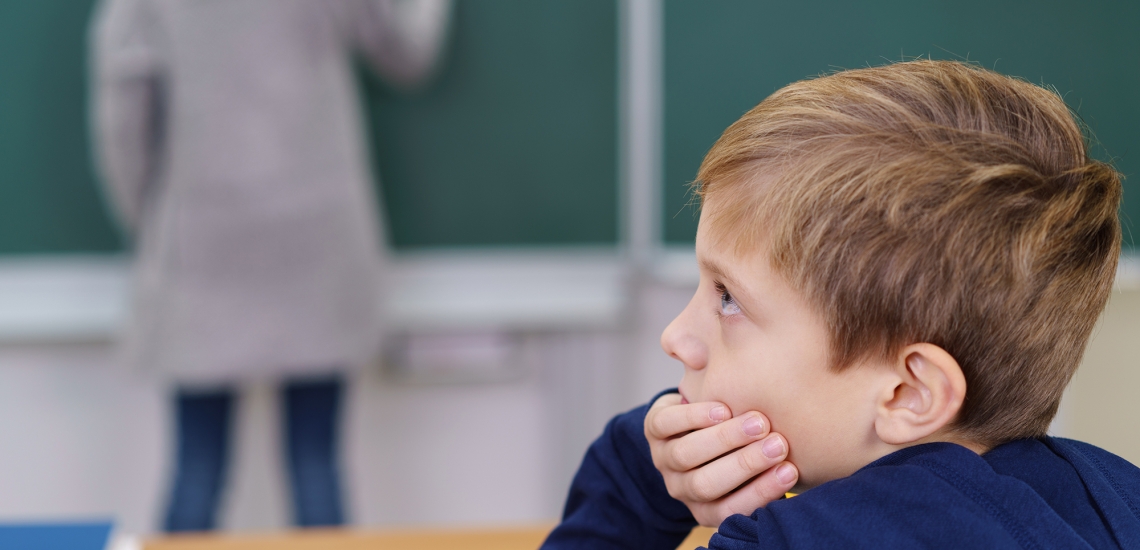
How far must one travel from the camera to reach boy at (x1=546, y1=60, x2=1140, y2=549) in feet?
1.58

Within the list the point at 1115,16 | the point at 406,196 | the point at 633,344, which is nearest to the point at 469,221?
the point at 406,196

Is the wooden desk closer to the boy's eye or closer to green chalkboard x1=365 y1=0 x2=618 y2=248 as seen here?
the boy's eye

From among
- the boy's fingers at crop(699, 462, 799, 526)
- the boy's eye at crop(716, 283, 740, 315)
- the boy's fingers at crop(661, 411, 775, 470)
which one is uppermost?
the boy's eye at crop(716, 283, 740, 315)

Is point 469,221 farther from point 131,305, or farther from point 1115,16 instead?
point 1115,16

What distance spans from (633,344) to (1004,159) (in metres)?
1.72

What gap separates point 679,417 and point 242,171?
1291 mm

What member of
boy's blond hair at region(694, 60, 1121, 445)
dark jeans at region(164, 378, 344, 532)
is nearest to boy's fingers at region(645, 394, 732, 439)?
boy's blond hair at region(694, 60, 1121, 445)

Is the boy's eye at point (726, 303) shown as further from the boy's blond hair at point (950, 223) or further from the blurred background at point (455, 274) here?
the blurred background at point (455, 274)

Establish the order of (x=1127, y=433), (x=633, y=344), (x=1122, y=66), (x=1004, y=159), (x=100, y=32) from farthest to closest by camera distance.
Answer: (x=633, y=344), (x=100, y=32), (x=1122, y=66), (x=1127, y=433), (x=1004, y=159)

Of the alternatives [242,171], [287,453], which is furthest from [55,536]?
[287,453]

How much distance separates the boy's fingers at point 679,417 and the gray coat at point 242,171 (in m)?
1.20

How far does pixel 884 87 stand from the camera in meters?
0.54

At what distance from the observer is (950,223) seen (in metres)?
0.48

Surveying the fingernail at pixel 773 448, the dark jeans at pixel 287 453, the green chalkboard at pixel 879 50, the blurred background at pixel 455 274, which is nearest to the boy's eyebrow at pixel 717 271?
the fingernail at pixel 773 448
